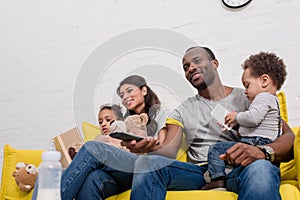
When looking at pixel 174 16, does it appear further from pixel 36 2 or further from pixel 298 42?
Answer: pixel 36 2

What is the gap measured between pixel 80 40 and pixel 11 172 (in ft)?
3.61

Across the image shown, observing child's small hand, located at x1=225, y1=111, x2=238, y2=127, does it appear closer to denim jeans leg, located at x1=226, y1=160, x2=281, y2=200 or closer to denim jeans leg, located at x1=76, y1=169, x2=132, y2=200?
denim jeans leg, located at x1=226, y1=160, x2=281, y2=200

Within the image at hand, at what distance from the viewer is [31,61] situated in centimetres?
287

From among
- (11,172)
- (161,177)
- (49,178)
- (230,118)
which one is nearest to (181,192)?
(161,177)

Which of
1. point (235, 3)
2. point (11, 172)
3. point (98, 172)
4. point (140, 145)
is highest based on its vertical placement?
point (235, 3)

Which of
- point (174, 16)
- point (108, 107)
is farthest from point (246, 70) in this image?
point (174, 16)

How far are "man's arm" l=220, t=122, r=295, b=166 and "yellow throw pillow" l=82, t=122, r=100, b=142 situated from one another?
22.5 inches

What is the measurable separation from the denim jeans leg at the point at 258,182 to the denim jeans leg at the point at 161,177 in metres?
0.19

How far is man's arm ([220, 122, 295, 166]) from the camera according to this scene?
139 cm

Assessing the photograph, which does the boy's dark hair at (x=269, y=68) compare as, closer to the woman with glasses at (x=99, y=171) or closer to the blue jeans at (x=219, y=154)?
the blue jeans at (x=219, y=154)

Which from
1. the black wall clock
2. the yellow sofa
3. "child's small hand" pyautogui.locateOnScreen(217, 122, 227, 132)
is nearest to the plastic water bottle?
the yellow sofa

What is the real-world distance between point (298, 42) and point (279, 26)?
0.13 meters

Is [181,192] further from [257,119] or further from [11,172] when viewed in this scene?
[11,172]

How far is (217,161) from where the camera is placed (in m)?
1.51
